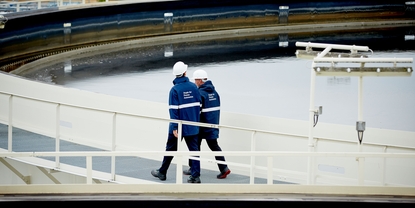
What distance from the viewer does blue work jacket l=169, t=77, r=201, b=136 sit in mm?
8273

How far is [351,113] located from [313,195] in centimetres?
788

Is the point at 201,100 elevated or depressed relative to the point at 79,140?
elevated

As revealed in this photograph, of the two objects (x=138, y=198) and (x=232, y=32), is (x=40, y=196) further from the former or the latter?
(x=232, y=32)

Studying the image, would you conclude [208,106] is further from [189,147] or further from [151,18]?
[151,18]

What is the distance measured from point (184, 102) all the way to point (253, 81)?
9.97 metres

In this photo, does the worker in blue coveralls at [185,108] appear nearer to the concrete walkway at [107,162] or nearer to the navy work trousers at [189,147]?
the navy work trousers at [189,147]

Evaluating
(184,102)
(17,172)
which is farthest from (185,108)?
(17,172)

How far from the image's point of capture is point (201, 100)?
8.72m

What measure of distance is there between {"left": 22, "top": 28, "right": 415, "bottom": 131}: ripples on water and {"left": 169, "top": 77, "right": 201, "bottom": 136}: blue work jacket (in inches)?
216

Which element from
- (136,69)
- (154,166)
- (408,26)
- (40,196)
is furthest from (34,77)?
(408,26)

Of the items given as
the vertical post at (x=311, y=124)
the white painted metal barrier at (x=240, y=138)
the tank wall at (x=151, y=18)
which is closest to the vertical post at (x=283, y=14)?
the tank wall at (x=151, y=18)

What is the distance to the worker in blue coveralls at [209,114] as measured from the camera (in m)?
8.61

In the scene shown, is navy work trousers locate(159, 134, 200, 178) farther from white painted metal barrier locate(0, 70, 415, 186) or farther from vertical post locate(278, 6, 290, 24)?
vertical post locate(278, 6, 290, 24)

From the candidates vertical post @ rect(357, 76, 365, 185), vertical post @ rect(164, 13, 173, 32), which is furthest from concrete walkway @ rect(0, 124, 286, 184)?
vertical post @ rect(164, 13, 173, 32)
